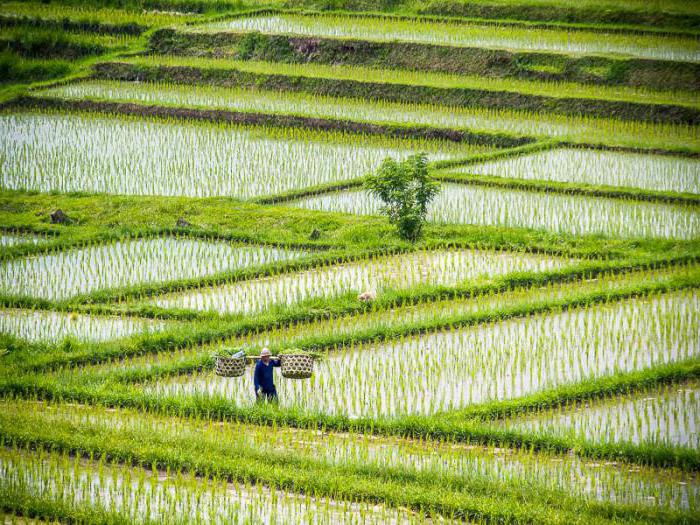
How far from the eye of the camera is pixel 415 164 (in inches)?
492

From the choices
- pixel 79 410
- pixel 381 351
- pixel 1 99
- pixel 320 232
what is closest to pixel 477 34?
pixel 1 99

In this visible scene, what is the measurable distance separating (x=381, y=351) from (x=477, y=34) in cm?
1211

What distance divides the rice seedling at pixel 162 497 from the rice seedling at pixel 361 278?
3.13 meters

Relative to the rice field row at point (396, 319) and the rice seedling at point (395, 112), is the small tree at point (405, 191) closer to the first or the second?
the rice field row at point (396, 319)

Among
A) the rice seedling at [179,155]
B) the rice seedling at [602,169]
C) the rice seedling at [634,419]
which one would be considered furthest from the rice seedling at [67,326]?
the rice seedling at [602,169]

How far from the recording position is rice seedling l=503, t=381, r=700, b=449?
305 inches

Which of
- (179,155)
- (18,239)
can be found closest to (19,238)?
(18,239)

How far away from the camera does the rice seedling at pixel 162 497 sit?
6.77 metres

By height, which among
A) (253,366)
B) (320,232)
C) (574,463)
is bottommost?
(574,463)

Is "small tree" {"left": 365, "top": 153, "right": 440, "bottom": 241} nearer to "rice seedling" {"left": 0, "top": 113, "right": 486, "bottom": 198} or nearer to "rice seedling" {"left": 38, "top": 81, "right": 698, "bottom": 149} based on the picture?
"rice seedling" {"left": 0, "top": 113, "right": 486, "bottom": 198}

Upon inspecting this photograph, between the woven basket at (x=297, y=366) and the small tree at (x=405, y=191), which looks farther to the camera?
the small tree at (x=405, y=191)

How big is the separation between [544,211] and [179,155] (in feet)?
17.2

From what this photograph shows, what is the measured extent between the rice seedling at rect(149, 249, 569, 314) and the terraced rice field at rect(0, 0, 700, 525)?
4 cm

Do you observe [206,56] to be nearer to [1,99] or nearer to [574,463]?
[1,99]
